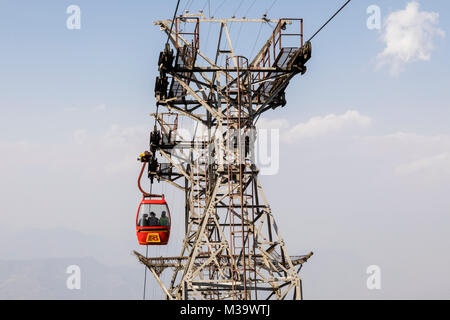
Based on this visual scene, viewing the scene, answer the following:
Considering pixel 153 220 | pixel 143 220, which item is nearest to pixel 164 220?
pixel 153 220

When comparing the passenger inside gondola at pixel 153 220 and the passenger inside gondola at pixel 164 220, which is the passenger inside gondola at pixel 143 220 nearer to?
the passenger inside gondola at pixel 153 220

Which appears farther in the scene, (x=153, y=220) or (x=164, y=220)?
(x=164, y=220)

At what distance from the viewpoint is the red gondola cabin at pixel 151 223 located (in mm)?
25172

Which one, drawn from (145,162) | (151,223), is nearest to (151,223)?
(151,223)

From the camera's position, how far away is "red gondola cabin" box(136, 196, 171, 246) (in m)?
25.2

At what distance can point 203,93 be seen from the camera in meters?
22.8

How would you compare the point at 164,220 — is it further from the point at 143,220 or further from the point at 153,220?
the point at 143,220

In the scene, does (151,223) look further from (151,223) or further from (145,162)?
(145,162)

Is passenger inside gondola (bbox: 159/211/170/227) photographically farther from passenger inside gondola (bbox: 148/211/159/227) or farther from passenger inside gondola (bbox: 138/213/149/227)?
passenger inside gondola (bbox: 138/213/149/227)

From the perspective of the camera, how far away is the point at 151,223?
25203 mm

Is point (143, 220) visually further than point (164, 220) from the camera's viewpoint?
No
